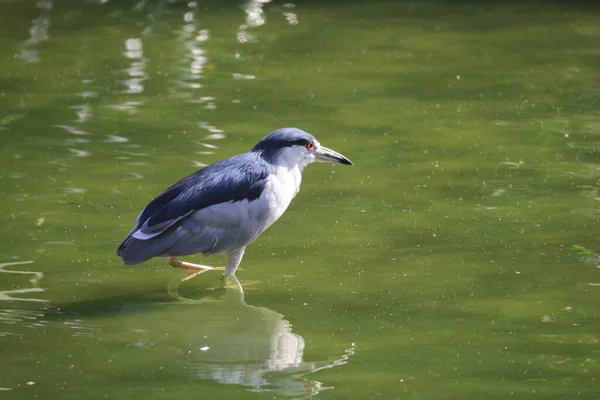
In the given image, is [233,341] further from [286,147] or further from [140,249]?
[286,147]

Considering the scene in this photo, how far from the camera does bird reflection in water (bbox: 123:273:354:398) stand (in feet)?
18.4

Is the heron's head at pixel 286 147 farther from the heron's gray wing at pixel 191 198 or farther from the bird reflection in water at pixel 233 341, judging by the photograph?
the bird reflection in water at pixel 233 341

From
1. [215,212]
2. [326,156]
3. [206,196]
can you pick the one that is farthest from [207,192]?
[326,156]

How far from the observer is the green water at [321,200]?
5.81 metres

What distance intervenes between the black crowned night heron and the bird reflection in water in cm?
27

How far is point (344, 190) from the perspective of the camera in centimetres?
849

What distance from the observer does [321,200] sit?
8312mm

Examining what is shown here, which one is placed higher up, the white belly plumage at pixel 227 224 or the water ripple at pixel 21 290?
the white belly plumage at pixel 227 224

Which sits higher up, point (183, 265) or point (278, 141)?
point (278, 141)

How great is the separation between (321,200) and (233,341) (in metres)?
2.34

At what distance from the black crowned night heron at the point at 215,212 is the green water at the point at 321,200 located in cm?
32

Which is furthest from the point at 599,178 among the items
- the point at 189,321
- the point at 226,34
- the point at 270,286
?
the point at 226,34

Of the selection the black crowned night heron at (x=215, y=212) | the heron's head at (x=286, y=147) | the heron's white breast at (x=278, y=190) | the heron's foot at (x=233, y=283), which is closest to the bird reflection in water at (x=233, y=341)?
the heron's foot at (x=233, y=283)

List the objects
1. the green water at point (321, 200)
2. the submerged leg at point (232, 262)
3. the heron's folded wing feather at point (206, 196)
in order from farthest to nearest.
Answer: the submerged leg at point (232, 262) < the heron's folded wing feather at point (206, 196) < the green water at point (321, 200)
